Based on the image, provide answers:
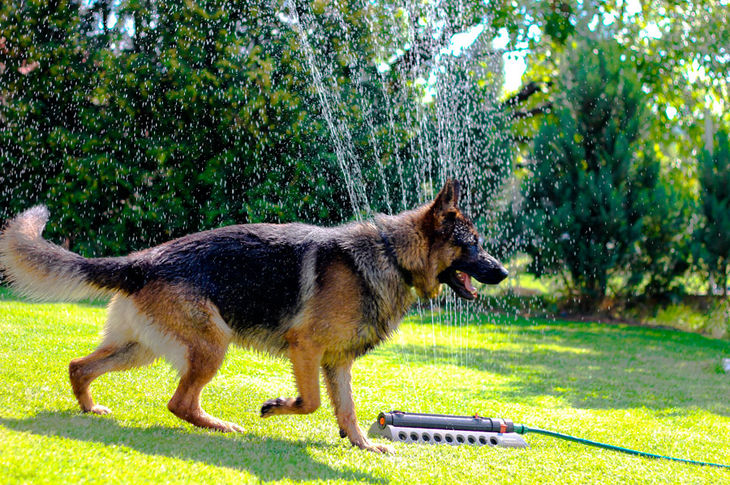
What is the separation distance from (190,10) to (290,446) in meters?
9.94

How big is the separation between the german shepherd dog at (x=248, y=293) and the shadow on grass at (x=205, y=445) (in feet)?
0.64

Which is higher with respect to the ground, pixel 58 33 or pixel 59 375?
pixel 58 33

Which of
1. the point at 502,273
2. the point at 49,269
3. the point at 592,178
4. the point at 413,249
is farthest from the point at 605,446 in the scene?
the point at 592,178

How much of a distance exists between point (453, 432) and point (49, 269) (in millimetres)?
2558

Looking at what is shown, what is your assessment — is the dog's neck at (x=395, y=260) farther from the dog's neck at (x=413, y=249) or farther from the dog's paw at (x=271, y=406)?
the dog's paw at (x=271, y=406)

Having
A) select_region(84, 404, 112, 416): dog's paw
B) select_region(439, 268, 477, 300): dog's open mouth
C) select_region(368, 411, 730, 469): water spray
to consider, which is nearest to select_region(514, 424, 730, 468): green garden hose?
select_region(368, 411, 730, 469): water spray

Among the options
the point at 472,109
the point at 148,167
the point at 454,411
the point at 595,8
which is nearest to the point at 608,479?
the point at 454,411

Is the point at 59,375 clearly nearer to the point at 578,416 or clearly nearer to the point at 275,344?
the point at 275,344

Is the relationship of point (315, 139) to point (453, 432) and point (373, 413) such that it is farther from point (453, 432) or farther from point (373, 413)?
point (453, 432)

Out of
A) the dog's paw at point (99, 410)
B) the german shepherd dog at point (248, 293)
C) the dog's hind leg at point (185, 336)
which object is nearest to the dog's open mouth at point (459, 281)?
the german shepherd dog at point (248, 293)

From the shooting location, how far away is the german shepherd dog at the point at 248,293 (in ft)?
13.1

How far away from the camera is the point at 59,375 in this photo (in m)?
5.08

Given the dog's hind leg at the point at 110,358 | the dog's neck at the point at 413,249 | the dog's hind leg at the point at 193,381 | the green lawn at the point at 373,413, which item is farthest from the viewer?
the dog's neck at the point at 413,249

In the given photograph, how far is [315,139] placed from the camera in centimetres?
1227
